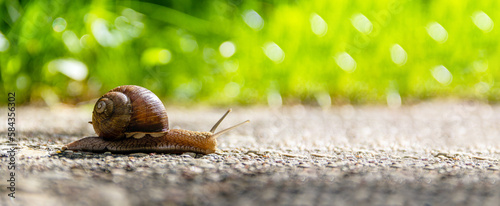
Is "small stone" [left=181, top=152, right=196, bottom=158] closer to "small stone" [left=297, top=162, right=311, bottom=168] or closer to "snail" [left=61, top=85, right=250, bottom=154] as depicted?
"snail" [left=61, top=85, right=250, bottom=154]

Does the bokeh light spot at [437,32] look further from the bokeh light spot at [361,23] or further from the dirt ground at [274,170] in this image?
the dirt ground at [274,170]

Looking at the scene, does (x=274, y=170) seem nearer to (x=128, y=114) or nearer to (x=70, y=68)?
(x=128, y=114)

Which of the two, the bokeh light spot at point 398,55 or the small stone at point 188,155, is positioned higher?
the bokeh light spot at point 398,55

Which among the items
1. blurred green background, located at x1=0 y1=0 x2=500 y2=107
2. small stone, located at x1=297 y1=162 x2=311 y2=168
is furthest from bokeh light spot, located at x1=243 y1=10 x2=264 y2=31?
small stone, located at x1=297 y1=162 x2=311 y2=168

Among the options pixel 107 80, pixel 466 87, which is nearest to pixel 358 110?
pixel 466 87

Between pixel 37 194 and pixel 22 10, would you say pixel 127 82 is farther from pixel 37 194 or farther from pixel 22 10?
pixel 37 194

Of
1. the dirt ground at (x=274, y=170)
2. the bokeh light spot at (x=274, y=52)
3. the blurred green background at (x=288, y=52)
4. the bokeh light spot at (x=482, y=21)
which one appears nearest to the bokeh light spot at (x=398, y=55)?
the blurred green background at (x=288, y=52)
